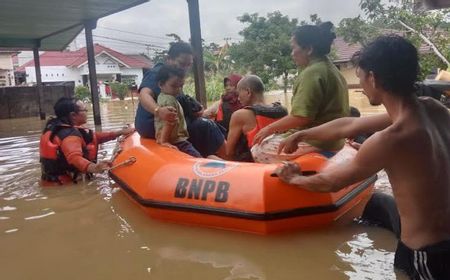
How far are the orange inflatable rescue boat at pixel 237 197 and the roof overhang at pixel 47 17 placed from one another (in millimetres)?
5738

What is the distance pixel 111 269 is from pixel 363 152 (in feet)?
4.87

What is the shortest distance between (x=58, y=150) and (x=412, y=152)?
3368 mm

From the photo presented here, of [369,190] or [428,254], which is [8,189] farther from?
[428,254]

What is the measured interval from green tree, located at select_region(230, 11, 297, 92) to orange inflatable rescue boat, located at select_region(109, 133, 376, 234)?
57.6 feet

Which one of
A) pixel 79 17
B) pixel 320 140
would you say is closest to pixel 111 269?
pixel 320 140

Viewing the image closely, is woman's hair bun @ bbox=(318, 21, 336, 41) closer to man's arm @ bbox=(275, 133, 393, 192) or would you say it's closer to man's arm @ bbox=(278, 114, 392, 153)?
man's arm @ bbox=(278, 114, 392, 153)

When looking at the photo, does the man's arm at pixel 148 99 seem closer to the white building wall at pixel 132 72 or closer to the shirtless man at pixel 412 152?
the shirtless man at pixel 412 152

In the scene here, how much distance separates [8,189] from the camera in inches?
174

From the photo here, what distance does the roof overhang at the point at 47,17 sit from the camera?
318 inches

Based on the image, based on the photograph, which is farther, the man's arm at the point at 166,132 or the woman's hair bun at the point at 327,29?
the man's arm at the point at 166,132

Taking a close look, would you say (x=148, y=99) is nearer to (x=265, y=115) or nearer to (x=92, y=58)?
(x=265, y=115)

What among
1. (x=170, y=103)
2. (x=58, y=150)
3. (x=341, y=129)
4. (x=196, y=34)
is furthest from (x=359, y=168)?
(x=196, y=34)

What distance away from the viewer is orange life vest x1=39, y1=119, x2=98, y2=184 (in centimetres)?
412

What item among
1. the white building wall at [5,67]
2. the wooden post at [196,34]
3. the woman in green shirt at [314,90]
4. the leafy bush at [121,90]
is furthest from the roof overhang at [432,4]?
the white building wall at [5,67]
